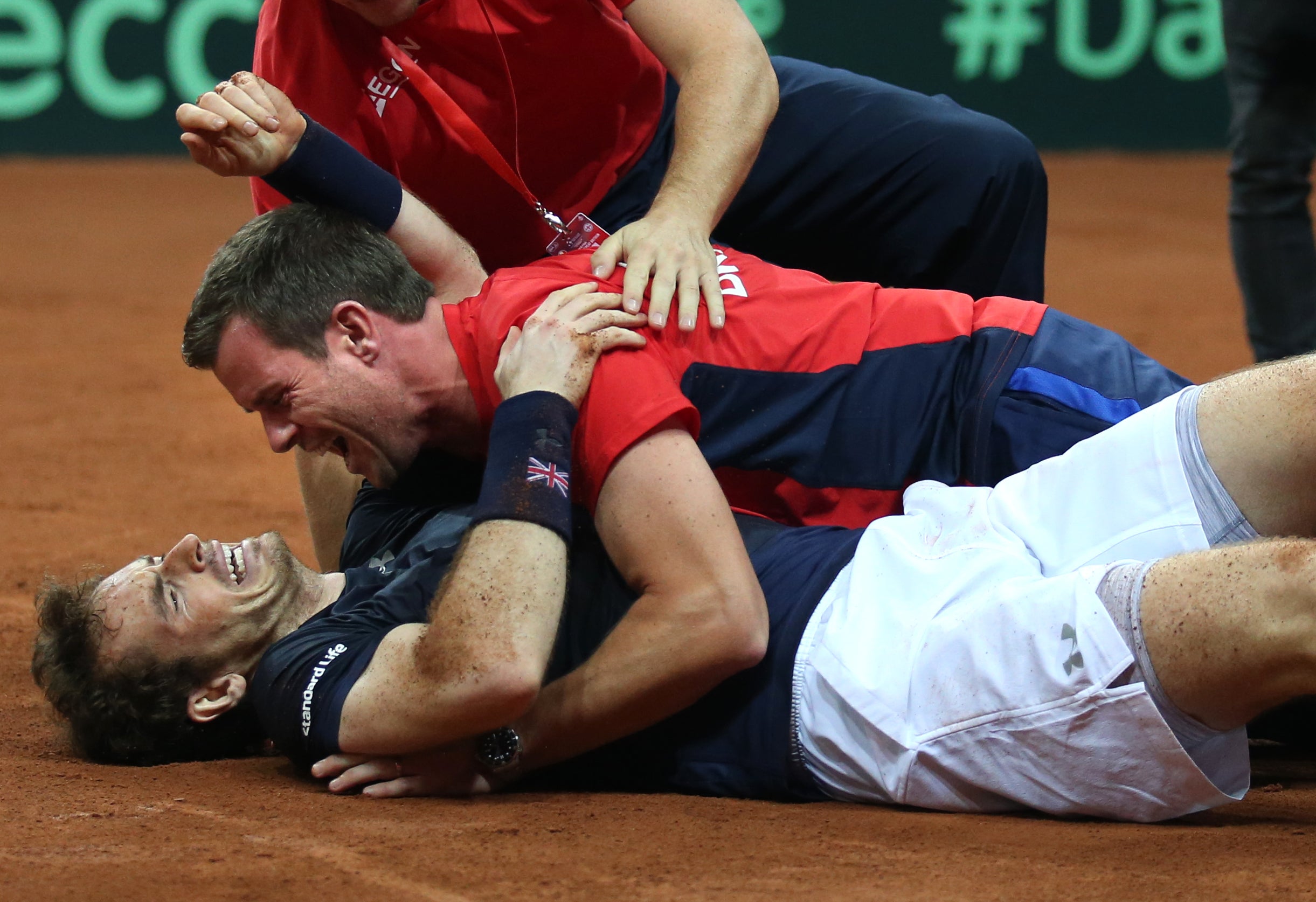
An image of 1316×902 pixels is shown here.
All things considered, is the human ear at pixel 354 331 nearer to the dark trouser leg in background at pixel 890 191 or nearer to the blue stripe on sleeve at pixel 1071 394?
the dark trouser leg in background at pixel 890 191

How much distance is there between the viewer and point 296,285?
9.02 feet

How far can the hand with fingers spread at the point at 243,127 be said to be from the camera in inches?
112

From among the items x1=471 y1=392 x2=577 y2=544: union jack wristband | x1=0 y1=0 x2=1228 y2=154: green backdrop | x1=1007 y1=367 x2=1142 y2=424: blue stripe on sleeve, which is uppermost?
x1=471 y1=392 x2=577 y2=544: union jack wristband

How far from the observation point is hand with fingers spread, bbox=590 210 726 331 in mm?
2748

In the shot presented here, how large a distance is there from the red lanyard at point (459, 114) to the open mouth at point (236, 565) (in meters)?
0.94

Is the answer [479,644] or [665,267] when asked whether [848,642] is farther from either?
[665,267]

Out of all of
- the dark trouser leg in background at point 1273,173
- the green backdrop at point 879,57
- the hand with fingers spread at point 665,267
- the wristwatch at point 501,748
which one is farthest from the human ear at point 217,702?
the green backdrop at point 879,57

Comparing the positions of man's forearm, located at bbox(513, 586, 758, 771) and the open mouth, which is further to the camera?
the open mouth

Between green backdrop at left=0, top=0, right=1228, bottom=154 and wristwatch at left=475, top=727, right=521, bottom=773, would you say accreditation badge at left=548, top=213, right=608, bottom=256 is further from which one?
green backdrop at left=0, top=0, right=1228, bottom=154

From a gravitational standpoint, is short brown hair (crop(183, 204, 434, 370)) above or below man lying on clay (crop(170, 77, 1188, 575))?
above

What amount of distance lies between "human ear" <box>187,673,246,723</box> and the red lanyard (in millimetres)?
1131

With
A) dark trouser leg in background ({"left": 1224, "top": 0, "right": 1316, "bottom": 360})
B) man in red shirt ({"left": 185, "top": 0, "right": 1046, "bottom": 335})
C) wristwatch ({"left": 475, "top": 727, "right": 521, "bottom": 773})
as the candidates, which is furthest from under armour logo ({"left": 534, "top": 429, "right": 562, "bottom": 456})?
dark trouser leg in background ({"left": 1224, "top": 0, "right": 1316, "bottom": 360})

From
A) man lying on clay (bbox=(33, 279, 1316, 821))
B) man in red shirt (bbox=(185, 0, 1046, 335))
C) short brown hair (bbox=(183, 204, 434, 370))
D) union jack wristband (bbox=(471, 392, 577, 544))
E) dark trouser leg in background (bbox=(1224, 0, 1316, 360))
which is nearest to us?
man lying on clay (bbox=(33, 279, 1316, 821))

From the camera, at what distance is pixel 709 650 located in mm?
2400
